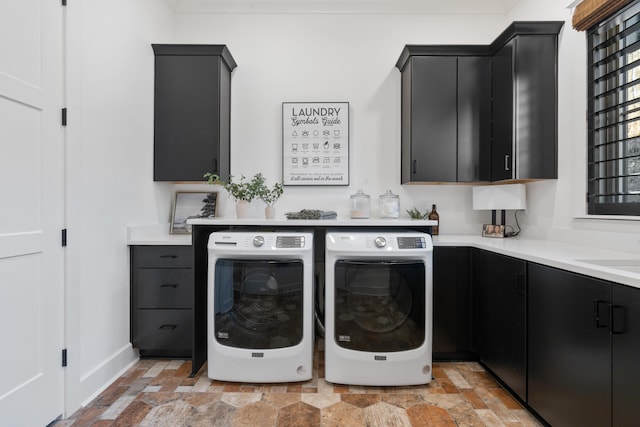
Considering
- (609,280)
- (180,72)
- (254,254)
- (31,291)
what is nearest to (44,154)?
(31,291)

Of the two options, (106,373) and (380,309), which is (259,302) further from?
(106,373)

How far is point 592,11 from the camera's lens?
1892 mm

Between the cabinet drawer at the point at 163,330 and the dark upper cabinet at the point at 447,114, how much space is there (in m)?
2.05

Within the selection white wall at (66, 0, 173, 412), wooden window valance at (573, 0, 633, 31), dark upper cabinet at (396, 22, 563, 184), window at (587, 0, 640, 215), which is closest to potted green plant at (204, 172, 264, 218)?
white wall at (66, 0, 173, 412)

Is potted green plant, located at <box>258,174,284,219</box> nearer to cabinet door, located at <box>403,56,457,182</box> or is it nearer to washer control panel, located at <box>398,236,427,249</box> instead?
washer control panel, located at <box>398,236,427,249</box>

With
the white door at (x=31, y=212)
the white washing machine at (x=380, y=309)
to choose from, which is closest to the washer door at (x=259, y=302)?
the white washing machine at (x=380, y=309)

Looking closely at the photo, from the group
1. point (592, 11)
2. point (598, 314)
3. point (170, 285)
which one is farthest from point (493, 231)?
point (170, 285)

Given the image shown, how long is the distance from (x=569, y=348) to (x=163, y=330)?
2.38 meters

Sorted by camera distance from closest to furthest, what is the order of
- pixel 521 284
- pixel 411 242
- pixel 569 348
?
pixel 569 348, pixel 521 284, pixel 411 242

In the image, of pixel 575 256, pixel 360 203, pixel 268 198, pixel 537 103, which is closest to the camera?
pixel 575 256

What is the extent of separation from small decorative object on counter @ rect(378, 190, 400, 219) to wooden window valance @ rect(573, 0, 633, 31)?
5.17 feet

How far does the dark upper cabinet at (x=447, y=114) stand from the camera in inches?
101

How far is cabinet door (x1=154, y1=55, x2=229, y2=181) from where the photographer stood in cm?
262

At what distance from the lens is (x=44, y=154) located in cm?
161
